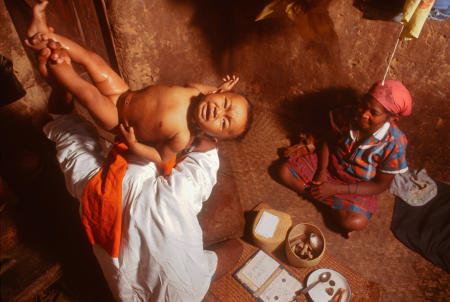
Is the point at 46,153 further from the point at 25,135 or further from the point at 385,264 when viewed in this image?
the point at 385,264

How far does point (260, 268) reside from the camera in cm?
226

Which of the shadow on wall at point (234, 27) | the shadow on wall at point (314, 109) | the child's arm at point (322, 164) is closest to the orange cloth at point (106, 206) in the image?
the shadow on wall at point (234, 27)

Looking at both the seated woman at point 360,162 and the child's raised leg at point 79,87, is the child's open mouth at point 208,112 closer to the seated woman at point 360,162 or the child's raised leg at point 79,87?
the child's raised leg at point 79,87

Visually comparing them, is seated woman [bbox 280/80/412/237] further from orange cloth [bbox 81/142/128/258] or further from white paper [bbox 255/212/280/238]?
orange cloth [bbox 81/142/128/258]

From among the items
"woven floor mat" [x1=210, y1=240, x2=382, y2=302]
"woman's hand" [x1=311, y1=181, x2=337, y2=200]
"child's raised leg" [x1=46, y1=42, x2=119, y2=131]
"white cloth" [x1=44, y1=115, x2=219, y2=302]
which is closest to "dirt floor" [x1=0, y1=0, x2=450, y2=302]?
"woven floor mat" [x1=210, y1=240, x2=382, y2=302]

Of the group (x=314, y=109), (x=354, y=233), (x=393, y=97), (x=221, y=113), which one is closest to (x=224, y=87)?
(x=221, y=113)

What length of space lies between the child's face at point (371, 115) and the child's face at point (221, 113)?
976 mm

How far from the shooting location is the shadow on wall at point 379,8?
81.1 inches

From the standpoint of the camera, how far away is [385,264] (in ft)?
7.91

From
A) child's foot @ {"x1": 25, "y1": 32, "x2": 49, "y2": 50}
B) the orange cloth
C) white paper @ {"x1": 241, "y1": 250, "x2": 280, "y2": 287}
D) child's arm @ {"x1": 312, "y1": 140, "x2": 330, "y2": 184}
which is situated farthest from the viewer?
child's arm @ {"x1": 312, "y1": 140, "x2": 330, "y2": 184}

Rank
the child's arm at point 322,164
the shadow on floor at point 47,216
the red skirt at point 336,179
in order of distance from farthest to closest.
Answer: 1. the child's arm at point 322,164
2. the red skirt at point 336,179
3. the shadow on floor at point 47,216

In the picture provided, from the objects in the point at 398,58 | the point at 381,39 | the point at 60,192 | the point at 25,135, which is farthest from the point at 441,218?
the point at 25,135

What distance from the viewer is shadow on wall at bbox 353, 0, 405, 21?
2.06 metres

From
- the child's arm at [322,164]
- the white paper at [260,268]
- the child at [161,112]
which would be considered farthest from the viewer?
the child's arm at [322,164]
